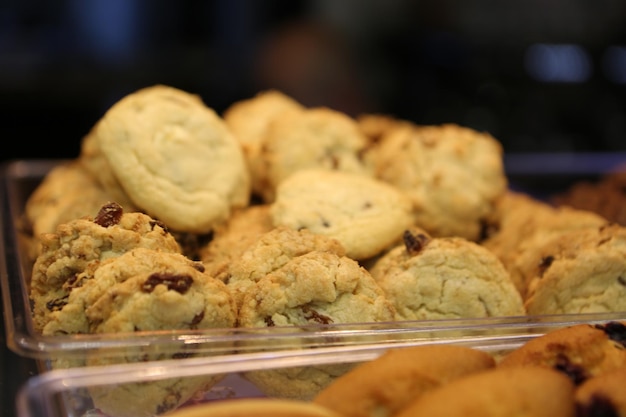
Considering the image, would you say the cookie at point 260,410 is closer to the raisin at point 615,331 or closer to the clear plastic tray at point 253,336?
the clear plastic tray at point 253,336

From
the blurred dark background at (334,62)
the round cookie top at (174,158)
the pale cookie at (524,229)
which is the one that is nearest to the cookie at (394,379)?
the pale cookie at (524,229)

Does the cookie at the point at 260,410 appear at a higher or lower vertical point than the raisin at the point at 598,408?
lower

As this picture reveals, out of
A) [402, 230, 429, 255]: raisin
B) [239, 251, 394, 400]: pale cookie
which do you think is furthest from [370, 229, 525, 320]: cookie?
[239, 251, 394, 400]: pale cookie

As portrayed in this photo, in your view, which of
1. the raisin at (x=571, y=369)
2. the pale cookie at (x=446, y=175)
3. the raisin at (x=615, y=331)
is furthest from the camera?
the pale cookie at (x=446, y=175)

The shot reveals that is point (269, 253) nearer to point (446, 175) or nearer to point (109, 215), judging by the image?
point (109, 215)

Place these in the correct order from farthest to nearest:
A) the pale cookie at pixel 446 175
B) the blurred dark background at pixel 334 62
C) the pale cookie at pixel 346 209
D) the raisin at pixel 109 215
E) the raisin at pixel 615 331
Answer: the blurred dark background at pixel 334 62, the pale cookie at pixel 446 175, the pale cookie at pixel 346 209, the raisin at pixel 109 215, the raisin at pixel 615 331

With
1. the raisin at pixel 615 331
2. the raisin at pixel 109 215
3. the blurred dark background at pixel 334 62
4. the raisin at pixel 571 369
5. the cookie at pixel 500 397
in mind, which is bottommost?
the blurred dark background at pixel 334 62

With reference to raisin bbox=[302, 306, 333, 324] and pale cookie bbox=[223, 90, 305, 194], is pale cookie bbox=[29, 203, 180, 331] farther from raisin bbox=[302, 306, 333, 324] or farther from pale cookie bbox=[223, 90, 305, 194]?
pale cookie bbox=[223, 90, 305, 194]
